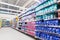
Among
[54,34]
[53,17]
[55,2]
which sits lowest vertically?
[54,34]

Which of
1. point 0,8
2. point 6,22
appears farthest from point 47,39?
point 6,22

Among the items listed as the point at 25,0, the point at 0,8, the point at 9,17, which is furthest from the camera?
the point at 9,17

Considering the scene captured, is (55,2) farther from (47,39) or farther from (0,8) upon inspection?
(0,8)

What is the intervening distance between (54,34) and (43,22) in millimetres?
1114

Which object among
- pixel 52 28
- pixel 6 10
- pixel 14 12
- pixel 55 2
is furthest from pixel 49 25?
pixel 14 12

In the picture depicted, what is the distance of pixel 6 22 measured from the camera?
2516 cm

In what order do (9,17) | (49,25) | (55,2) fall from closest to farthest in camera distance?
(55,2), (49,25), (9,17)

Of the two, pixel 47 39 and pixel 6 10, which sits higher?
pixel 6 10

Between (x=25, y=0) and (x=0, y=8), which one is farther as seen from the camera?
(x=0, y=8)

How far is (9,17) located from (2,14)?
7.20 ft

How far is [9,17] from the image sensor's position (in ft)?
81.6

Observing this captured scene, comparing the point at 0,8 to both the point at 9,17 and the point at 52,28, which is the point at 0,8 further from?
the point at 52,28

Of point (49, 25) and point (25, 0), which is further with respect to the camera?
point (25, 0)

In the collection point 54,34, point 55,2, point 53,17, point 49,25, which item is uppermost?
point 55,2
